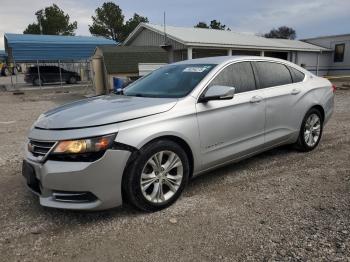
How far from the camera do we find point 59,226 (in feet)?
11.0

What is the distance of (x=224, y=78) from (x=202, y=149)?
0.99 metres

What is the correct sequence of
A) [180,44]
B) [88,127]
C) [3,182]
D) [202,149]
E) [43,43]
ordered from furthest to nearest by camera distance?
[43,43] → [180,44] → [3,182] → [202,149] → [88,127]

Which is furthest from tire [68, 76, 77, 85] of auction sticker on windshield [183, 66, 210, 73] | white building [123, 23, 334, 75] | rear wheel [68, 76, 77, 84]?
auction sticker on windshield [183, 66, 210, 73]

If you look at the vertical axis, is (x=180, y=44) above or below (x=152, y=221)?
above

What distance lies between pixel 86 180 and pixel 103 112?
722 millimetres

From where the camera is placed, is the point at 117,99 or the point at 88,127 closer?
the point at 88,127

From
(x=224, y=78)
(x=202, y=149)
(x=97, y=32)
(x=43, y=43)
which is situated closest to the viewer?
(x=202, y=149)

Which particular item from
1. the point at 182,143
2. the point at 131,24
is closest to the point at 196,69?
the point at 182,143

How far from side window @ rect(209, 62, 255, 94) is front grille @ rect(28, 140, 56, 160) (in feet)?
6.32

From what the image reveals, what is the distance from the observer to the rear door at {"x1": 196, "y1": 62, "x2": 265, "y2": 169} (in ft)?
12.8

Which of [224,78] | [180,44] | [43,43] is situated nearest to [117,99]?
[224,78]

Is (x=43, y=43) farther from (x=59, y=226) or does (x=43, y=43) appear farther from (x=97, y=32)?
(x=97, y=32)

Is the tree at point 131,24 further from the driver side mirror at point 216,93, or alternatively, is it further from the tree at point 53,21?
the driver side mirror at point 216,93

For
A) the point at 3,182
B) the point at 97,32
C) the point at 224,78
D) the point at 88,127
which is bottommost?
the point at 3,182
